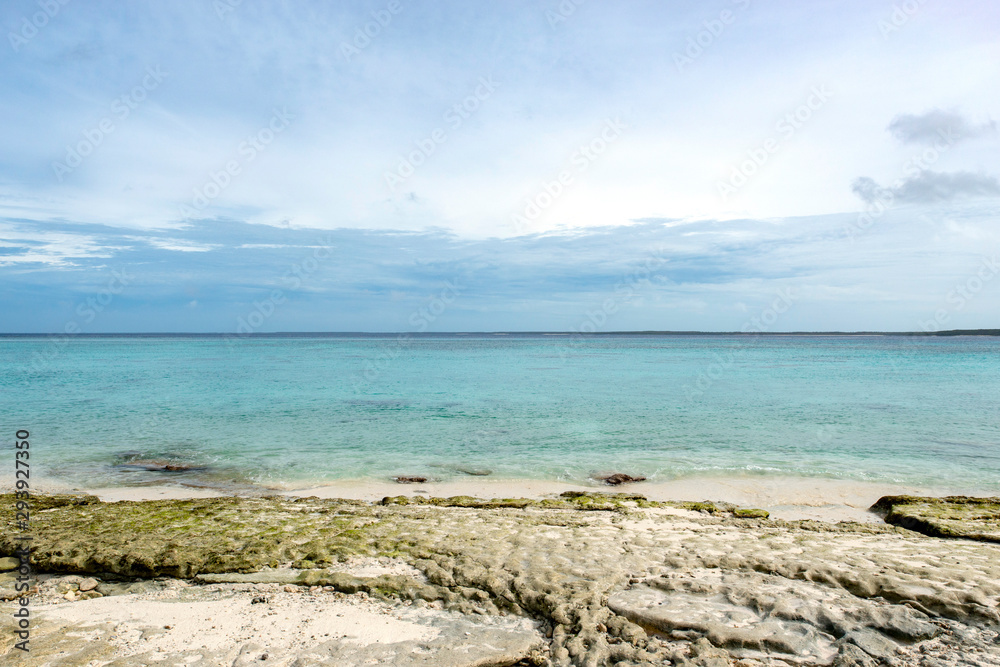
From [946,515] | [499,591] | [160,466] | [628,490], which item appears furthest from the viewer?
[160,466]

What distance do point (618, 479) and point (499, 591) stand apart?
7663mm

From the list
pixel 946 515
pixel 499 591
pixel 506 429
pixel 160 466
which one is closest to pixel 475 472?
pixel 506 429

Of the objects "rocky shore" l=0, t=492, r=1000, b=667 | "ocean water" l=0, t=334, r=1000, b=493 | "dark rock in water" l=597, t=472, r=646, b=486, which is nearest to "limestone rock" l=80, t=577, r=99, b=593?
"rocky shore" l=0, t=492, r=1000, b=667

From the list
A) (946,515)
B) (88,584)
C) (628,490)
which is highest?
(88,584)

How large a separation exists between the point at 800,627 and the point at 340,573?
4.71 metres

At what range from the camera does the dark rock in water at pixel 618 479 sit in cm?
1275

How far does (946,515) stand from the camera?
943cm

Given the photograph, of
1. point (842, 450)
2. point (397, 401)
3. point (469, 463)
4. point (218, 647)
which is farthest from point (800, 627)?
point (397, 401)

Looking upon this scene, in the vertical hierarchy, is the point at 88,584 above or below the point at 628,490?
above

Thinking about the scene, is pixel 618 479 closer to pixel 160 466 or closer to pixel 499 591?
pixel 499 591

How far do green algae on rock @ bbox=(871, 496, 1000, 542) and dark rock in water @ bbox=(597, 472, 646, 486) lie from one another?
15.2 ft

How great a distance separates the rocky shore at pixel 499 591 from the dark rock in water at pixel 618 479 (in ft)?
12.3

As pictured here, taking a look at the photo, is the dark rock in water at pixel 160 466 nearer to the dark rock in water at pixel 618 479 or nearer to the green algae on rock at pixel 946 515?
the dark rock in water at pixel 618 479

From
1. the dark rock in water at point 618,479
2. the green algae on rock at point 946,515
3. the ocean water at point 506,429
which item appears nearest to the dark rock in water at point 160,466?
the ocean water at point 506,429
